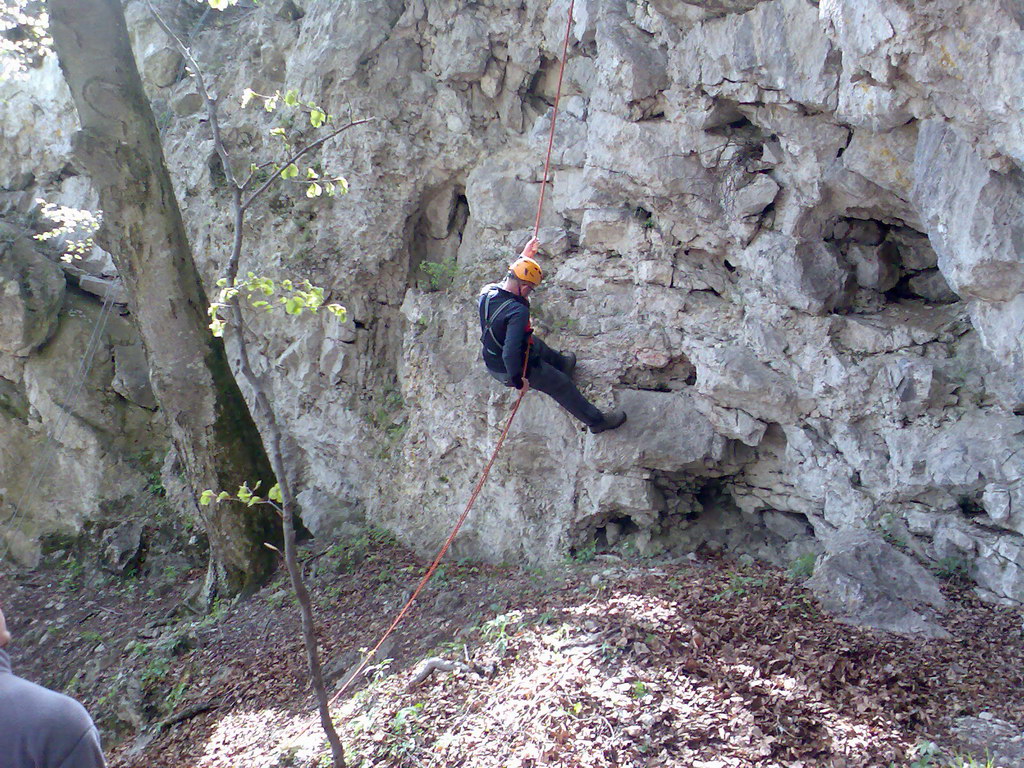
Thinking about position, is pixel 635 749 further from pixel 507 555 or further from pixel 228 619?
pixel 228 619

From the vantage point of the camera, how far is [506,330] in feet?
19.4

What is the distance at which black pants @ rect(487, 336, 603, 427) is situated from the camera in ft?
19.7

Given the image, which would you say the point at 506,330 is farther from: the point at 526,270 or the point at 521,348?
the point at 526,270

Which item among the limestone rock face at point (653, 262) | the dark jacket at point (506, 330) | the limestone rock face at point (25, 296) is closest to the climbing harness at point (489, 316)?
the dark jacket at point (506, 330)

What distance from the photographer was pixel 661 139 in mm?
6148

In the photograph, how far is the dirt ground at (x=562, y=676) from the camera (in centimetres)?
337

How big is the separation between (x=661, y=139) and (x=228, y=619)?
614 cm

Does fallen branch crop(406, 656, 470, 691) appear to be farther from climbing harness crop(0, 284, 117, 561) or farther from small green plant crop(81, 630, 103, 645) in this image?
climbing harness crop(0, 284, 117, 561)

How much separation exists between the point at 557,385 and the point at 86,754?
4.46 metres

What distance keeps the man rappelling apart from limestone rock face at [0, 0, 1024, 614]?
413 millimetres

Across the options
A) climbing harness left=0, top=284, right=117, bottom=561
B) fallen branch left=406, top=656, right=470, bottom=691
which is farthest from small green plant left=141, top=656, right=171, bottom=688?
climbing harness left=0, top=284, right=117, bottom=561

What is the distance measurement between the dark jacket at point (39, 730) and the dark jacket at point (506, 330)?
4.16m

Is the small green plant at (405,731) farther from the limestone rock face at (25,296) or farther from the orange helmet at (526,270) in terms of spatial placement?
the limestone rock face at (25,296)

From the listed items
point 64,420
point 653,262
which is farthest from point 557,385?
point 64,420
